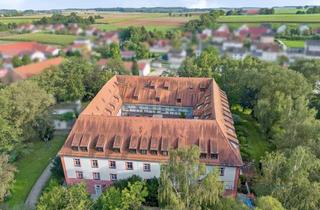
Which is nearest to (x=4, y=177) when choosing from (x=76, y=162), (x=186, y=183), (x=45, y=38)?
(x=76, y=162)

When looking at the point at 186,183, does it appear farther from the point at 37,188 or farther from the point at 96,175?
the point at 37,188

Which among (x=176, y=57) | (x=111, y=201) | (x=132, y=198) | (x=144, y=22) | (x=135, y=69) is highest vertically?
(x=144, y=22)

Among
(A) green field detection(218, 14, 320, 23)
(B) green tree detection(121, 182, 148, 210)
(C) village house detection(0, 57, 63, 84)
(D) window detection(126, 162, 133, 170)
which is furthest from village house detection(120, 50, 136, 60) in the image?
(B) green tree detection(121, 182, 148, 210)

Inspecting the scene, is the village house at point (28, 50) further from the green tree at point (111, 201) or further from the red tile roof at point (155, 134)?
the green tree at point (111, 201)

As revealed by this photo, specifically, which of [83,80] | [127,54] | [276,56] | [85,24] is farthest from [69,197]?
[127,54]

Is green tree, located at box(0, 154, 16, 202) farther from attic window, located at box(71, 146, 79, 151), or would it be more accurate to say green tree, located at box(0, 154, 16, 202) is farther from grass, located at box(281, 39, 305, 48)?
grass, located at box(281, 39, 305, 48)

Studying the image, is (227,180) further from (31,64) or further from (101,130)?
(31,64)
